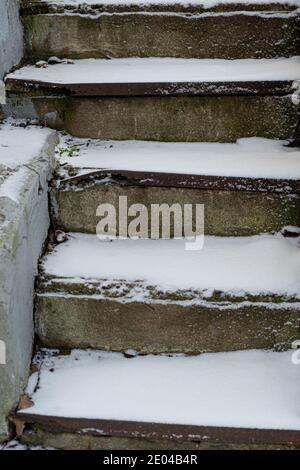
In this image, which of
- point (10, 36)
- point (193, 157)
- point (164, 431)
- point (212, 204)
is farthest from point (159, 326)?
point (10, 36)

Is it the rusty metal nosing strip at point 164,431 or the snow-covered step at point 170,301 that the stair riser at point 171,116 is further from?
the rusty metal nosing strip at point 164,431

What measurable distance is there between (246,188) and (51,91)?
35.8 inches

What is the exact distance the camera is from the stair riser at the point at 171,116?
2125 millimetres

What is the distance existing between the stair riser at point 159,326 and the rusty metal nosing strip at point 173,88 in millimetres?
851

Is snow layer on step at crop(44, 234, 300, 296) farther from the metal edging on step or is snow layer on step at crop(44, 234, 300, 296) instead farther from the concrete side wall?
the concrete side wall

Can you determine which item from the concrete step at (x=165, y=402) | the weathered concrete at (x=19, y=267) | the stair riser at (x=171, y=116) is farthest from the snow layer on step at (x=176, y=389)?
the stair riser at (x=171, y=116)

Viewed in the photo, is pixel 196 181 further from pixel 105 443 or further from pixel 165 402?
pixel 105 443

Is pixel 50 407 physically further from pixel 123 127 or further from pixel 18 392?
pixel 123 127

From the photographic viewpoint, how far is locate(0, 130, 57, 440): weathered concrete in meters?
1.56

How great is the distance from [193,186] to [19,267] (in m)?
0.69

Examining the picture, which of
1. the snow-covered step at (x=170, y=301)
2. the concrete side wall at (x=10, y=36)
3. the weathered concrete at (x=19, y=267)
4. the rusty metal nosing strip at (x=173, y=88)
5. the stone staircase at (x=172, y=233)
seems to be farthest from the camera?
the concrete side wall at (x=10, y=36)

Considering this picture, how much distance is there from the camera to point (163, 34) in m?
2.35

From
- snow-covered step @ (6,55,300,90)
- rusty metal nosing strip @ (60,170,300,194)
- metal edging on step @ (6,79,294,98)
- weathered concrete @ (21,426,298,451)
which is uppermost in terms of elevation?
snow-covered step @ (6,55,300,90)

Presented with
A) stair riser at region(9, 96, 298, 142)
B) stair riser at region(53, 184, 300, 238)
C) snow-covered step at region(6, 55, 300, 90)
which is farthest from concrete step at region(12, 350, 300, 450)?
snow-covered step at region(6, 55, 300, 90)
